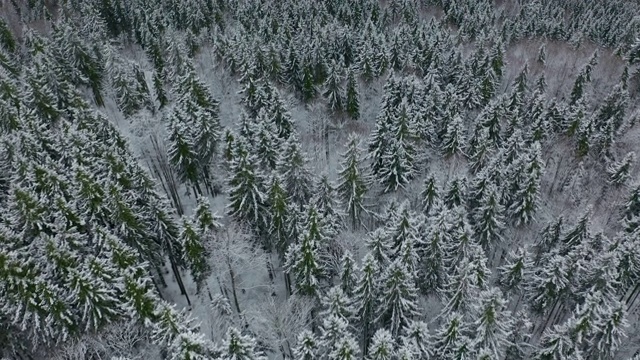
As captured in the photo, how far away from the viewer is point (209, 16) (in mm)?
71812

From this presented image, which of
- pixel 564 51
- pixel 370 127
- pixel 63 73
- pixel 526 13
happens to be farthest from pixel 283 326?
pixel 526 13

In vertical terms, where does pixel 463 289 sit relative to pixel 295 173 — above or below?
below

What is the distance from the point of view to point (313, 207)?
2908 centimetres

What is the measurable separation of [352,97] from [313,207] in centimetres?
2305

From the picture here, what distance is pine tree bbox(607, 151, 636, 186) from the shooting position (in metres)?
40.6

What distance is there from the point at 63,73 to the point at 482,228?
48.8 metres

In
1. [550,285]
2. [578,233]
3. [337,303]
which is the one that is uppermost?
[337,303]

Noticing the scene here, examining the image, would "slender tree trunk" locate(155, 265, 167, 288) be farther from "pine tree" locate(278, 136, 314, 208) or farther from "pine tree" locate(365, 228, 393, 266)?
"pine tree" locate(365, 228, 393, 266)

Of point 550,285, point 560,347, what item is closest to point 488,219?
point 550,285

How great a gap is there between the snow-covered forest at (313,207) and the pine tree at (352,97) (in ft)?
0.67

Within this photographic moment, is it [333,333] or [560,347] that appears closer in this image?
[333,333]

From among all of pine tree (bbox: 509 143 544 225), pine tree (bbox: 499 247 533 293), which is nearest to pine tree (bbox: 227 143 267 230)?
pine tree (bbox: 499 247 533 293)

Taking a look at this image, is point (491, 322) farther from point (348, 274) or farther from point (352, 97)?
point (352, 97)

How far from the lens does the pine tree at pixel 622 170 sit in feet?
133
